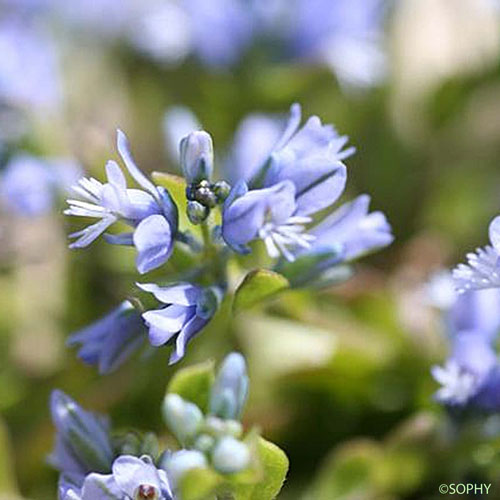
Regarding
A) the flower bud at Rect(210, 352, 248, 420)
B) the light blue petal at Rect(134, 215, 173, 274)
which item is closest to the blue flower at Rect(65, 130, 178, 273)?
the light blue petal at Rect(134, 215, 173, 274)

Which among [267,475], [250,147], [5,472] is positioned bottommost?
[5,472]

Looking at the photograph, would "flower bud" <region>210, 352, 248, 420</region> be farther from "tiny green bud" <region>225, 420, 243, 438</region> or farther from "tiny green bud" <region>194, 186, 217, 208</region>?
"tiny green bud" <region>194, 186, 217, 208</region>

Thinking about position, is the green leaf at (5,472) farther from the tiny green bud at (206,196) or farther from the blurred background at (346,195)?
the tiny green bud at (206,196)

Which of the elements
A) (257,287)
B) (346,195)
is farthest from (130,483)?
(346,195)

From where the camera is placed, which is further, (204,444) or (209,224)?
(209,224)

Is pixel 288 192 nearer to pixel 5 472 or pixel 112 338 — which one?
pixel 112 338

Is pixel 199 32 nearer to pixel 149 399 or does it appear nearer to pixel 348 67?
pixel 348 67
